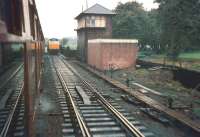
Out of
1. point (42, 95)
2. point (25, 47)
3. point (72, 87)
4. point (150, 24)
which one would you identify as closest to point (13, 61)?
point (25, 47)

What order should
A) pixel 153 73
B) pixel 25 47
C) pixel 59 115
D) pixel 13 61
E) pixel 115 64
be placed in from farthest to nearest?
pixel 115 64 → pixel 153 73 → pixel 59 115 → pixel 13 61 → pixel 25 47

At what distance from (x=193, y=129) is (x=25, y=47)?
257 inches

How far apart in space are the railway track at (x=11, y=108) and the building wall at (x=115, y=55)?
1511cm

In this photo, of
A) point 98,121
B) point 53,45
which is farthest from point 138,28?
point 98,121

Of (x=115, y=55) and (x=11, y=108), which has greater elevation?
(x=115, y=55)

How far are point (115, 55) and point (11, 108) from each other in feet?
64.6

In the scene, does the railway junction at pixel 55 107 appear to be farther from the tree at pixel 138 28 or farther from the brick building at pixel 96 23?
the tree at pixel 138 28

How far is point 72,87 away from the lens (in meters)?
17.8

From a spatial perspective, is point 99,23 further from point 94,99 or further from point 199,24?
point 94,99

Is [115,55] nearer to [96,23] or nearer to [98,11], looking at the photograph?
[96,23]

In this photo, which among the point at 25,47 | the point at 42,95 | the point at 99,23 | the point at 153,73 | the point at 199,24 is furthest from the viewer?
the point at 99,23

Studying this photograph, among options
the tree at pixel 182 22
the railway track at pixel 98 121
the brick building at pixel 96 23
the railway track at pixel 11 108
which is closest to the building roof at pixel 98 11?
the brick building at pixel 96 23

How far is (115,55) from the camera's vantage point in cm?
2986

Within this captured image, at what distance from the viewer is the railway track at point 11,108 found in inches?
336
